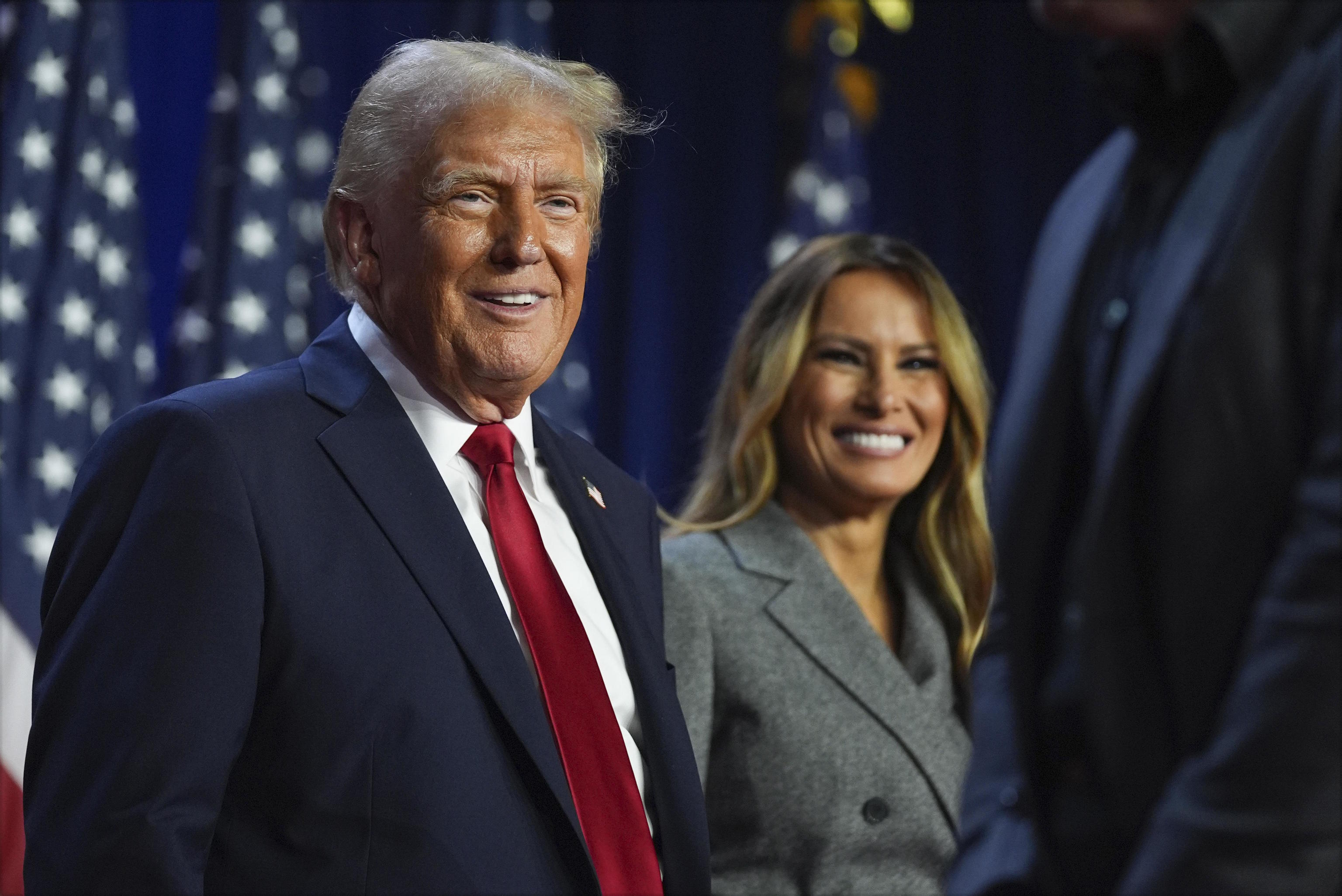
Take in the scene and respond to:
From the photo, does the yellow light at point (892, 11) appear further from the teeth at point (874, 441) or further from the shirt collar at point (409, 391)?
the shirt collar at point (409, 391)

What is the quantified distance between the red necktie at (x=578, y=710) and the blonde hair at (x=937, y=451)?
745mm

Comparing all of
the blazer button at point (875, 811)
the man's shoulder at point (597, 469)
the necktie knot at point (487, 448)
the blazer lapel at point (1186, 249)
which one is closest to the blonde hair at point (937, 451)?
the man's shoulder at point (597, 469)

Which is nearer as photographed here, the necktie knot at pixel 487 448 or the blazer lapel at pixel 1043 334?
the blazer lapel at pixel 1043 334

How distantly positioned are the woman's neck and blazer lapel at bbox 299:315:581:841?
37.3 inches

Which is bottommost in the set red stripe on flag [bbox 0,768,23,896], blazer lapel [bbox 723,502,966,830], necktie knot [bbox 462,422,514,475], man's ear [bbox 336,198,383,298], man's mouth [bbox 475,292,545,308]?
red stripe on flag [bbox 0,768,23,896]

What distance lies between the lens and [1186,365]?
90 cm

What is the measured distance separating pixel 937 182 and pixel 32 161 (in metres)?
3.30

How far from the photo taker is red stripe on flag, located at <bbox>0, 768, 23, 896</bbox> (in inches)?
140

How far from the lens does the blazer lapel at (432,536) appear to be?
1.62 metres

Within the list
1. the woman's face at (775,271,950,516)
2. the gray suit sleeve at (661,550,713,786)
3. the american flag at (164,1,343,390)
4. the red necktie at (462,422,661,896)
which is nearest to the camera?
the red necktie at (462,422,661,896)

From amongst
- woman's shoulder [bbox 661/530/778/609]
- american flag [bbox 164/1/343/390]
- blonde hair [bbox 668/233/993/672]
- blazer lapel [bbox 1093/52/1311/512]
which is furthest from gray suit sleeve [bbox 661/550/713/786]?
american flag [bbox 164/1/343/390]

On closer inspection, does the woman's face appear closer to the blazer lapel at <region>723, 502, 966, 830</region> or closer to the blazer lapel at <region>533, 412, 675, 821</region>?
the blazer lapel at <region>723, 502, 966, 830</region>

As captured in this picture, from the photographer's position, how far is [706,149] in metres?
5.36

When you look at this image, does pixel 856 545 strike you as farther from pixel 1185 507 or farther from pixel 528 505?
pixel 1185 507
